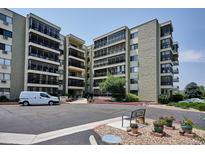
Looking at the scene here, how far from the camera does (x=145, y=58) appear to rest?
33.4 meters

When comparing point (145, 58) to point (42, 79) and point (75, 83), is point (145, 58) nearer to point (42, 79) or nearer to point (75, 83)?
point (75, 83)

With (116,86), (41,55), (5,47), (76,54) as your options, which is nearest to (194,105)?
(116,86)

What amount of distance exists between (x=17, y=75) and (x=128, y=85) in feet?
73.6

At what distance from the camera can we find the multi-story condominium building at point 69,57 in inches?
1107

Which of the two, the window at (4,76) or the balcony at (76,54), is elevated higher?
the balcony at (76,54)

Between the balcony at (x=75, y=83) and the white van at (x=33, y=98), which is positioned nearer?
the white van at (x=33, y=98)

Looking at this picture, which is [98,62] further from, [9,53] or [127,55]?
[9,53]

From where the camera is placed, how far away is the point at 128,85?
3575cm

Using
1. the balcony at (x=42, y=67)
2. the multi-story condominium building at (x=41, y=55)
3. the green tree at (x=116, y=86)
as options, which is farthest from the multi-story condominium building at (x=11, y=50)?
the green tree at (x=116, y=86)

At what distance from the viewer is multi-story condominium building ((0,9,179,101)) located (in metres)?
28.1

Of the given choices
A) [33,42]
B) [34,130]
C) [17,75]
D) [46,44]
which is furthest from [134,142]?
[46,44]

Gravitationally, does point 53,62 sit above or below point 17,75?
above

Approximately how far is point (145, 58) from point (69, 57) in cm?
1901

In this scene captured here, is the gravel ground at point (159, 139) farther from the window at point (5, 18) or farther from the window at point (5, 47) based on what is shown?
the window at point (5, 18)
